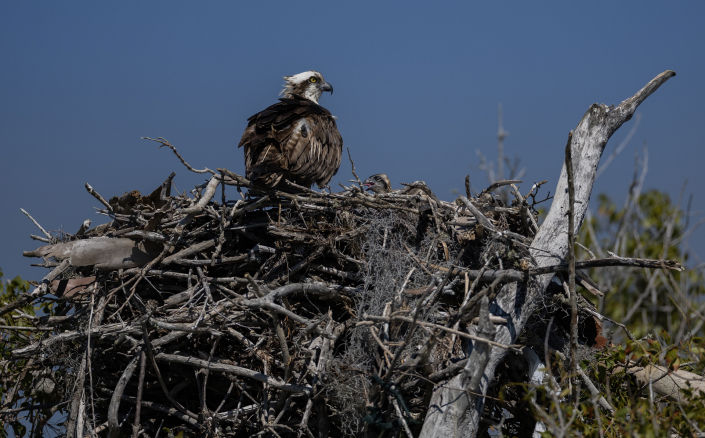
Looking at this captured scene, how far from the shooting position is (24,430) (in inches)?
190

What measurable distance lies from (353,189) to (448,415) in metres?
1.80

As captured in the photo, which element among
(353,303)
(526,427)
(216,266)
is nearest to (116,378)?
(216,266)

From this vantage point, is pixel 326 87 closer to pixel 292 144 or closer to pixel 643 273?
pixel 292 144

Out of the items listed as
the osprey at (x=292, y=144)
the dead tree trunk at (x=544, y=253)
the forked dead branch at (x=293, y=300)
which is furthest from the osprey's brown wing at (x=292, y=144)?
the dead tree trunk at (x=544, y=253)

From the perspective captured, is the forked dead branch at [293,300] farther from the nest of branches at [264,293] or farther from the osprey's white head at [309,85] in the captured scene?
the osprey's white head at [309,85]

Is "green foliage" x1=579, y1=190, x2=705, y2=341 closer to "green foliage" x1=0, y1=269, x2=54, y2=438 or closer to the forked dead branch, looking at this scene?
the forked dead branch

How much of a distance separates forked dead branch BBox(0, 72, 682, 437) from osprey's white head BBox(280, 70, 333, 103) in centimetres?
249

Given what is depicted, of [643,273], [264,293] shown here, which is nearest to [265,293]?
[264,293]

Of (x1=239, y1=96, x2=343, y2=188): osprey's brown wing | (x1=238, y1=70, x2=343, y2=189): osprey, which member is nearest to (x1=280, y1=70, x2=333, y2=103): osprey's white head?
(x1=238, y1=70, x2=343, y2=189): osprey

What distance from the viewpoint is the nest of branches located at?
3799mm

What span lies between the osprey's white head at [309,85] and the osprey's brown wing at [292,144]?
4.84 feet

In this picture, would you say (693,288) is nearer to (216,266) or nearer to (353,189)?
(353,189)

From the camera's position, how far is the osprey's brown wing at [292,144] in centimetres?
467

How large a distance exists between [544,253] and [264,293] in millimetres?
1829
